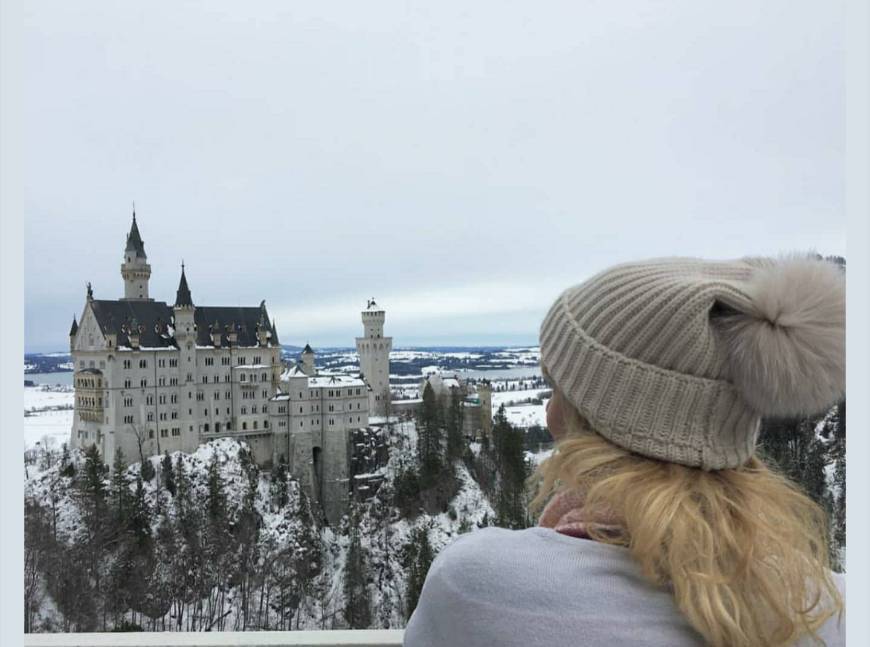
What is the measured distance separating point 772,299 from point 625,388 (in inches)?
3.8

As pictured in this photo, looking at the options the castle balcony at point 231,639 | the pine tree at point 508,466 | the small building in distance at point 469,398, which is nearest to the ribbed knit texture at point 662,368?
the castle balcony at point 231,639

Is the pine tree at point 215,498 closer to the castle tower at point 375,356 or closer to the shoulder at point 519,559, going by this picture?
the castle tower at point 375,356

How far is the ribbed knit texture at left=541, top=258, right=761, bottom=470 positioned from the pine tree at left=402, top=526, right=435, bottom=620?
397 cm

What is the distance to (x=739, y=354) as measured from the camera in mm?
364

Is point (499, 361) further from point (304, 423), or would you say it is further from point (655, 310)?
point (304, 423)

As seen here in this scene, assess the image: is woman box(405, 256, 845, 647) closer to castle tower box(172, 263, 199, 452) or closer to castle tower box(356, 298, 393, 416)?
castle tower box(356, 298, 393, 416)

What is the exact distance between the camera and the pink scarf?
0.36 m

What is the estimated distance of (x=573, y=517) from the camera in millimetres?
374

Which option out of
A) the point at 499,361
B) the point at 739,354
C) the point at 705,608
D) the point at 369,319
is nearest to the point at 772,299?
the point at 739,354

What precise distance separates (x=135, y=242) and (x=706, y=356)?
8.93 meters

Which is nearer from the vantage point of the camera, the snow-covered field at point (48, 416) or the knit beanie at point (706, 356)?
the knit beanie at point (706, 356)

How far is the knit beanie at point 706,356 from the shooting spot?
360 millimetres

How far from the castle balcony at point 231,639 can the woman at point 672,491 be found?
782 millimetres

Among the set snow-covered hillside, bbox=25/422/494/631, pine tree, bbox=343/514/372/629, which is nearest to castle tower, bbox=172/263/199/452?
snow-covered hillside, bbox=25/422/494/631
